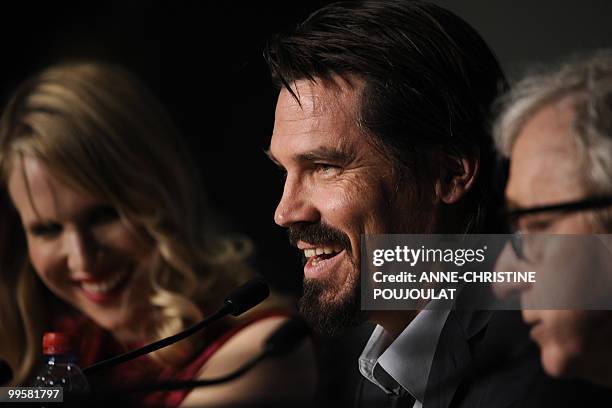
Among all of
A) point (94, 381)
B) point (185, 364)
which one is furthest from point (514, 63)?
point (94, 381)

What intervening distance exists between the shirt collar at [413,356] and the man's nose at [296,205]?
0.25 m

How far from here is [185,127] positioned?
1.75 meters

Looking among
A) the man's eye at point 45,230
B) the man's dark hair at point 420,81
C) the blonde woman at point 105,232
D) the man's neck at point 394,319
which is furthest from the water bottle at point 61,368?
the man's dark hair at point 420,81

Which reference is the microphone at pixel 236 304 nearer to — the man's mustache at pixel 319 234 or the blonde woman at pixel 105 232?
the man's mustache at pixel 319 234

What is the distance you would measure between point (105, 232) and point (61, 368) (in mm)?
325

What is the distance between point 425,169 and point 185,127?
579 millimetres

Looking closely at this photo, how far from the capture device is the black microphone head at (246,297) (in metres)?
1.42

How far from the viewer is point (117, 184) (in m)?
1.80

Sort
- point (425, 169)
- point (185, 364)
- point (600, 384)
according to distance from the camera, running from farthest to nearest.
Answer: point (185, 364), point (425, 169), point (600, 384)

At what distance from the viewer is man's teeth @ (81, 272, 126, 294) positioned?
1781mm

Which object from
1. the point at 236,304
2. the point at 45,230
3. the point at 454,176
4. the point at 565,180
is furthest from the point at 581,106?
the point at 45,230

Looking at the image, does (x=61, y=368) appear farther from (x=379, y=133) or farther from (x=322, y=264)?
(x=379, y=133)

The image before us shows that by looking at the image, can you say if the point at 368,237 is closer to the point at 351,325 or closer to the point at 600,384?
the point at 351,325

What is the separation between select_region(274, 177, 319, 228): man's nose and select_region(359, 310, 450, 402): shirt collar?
25 centimetres
